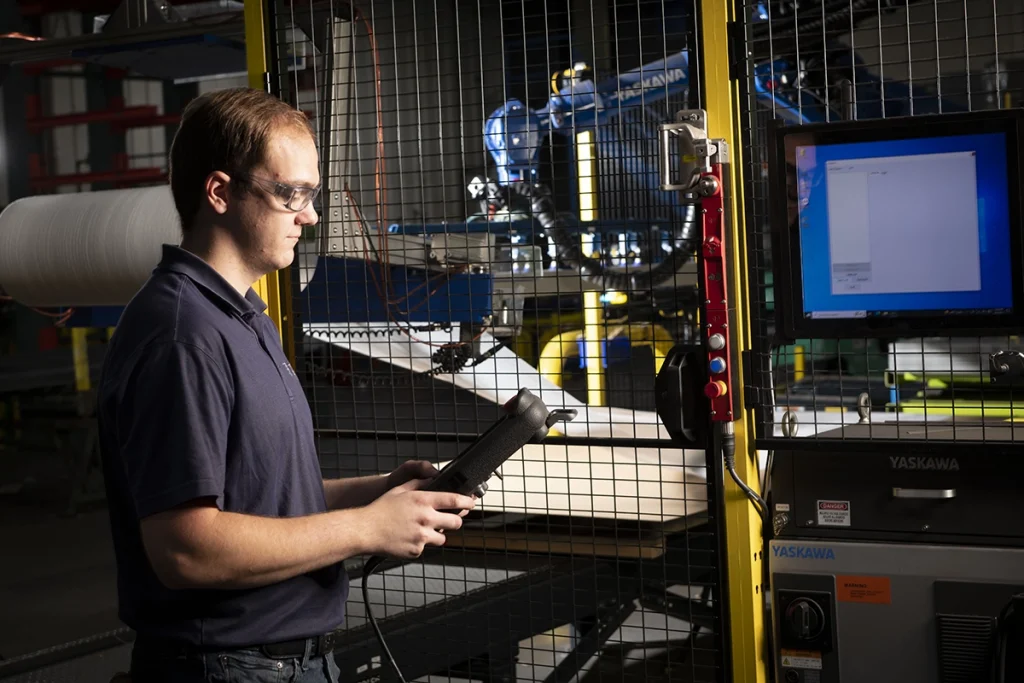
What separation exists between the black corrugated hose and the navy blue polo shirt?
2.51 feet

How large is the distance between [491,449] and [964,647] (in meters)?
1.01

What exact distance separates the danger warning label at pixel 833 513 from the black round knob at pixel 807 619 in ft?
0.53

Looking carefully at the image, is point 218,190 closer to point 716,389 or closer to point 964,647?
point 716,389

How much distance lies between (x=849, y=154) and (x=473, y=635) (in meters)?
1.66

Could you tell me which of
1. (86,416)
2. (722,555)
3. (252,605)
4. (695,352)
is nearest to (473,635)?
(722,555)

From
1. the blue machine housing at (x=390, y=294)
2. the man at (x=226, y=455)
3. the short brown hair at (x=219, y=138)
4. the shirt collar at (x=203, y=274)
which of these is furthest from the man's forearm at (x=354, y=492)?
the blue machine housing at (x=390, y=294)

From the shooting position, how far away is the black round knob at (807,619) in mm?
1994

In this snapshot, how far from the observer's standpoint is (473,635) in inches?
111

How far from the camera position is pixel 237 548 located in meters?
1.36

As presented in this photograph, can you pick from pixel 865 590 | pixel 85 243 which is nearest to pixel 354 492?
pixel 865 590

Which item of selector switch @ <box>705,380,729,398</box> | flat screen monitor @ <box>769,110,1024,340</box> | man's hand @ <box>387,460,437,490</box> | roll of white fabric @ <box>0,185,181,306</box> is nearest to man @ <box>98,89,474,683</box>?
man's hand @ <box>387,460,437,490</box>

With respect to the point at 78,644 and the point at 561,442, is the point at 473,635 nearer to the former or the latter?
the point at 561,442

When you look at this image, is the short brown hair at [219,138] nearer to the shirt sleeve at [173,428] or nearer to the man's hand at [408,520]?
the shirt sleeve at [173,428]

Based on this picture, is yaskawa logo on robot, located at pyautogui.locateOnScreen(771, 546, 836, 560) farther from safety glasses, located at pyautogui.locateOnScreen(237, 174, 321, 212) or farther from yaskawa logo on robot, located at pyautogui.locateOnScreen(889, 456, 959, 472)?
safety glasses, located at pyautogui.locateOnScreen(237, 174, 321, 212)
